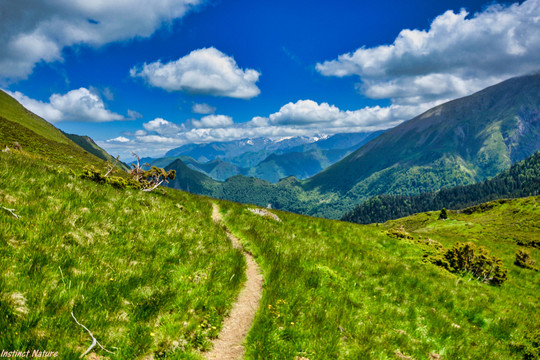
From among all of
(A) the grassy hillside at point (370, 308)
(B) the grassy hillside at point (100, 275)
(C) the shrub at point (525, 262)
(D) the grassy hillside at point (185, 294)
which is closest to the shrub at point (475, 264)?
(A) the grassy hillside at point (370, 308)

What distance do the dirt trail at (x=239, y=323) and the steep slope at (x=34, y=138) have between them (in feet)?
352

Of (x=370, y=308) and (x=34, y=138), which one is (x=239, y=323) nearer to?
(x=370, y=308)

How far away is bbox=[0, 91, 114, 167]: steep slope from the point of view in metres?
100

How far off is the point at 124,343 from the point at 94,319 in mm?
667

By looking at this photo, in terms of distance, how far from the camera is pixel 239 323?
6.18 metres

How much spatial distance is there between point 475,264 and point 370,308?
12.0m

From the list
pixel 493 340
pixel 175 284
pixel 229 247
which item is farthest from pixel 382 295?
pixel 175 284

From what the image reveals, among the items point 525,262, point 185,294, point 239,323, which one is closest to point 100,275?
point 185,294

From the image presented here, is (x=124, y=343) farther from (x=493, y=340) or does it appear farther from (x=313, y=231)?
(x=313, y=231)

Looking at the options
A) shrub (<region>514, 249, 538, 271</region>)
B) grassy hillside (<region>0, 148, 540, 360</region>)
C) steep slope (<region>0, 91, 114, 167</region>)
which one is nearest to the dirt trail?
grassy hillside (<region>0, 148, 540, 360</region>)

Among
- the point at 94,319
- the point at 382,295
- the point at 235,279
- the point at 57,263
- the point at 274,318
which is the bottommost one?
the point at 382,295

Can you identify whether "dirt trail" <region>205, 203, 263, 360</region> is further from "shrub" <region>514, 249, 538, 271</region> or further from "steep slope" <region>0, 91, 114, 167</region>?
"steep slope" <region>0, 91, 114, 167</region>

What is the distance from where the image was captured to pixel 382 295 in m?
9.30

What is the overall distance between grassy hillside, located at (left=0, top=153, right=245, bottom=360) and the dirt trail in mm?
258
